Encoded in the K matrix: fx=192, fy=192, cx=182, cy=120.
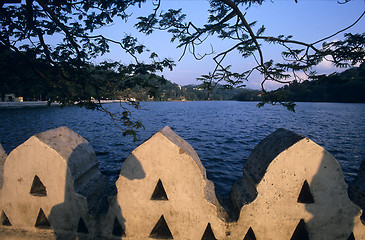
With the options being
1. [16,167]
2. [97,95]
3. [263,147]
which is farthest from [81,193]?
[263,147]

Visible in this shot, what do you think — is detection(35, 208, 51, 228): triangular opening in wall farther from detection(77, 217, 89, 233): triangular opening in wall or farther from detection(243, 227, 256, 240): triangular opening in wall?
detection(243, 227, 256, 240): triangular opening in wall

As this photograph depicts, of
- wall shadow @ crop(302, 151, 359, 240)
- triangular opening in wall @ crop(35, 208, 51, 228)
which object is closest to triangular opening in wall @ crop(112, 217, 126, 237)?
triangular opening in wall @ crop(35, 208, 51, 228)

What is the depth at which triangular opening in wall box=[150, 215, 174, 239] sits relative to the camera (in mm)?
3076

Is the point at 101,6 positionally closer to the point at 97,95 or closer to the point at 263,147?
the point at 97,95

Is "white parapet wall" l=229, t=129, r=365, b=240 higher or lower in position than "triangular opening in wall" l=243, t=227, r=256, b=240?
higher

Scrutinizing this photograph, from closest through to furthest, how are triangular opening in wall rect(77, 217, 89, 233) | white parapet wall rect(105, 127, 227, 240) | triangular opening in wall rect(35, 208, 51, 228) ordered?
white parapet wall rect(105, 127, 227, 240)
triangular opening in wall rect(77, 217, 89, 233)
triangular opening in wall rect(35, 208, 51, 228)

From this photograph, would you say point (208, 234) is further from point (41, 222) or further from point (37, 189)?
point (37, 189)

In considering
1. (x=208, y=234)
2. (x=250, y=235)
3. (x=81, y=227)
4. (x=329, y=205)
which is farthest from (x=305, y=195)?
(x=81, y=227)

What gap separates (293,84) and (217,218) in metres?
2.98

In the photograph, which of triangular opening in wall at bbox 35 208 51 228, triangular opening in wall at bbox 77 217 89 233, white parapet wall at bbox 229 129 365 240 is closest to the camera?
white parapet wall at bbox 229 129 365 240

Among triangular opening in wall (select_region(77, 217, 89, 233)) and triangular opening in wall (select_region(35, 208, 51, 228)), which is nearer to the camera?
triangular opening in wall (select_region(77, 217, 89, 233))

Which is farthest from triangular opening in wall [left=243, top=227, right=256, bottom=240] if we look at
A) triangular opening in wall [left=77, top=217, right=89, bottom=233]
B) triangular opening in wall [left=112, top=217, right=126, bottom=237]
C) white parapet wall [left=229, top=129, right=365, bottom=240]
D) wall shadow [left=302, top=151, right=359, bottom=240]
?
triangular opening in wall [left=77, top=217, right=89, bottom=233]

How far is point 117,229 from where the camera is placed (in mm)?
3164

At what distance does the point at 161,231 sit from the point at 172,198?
0.71 metres
